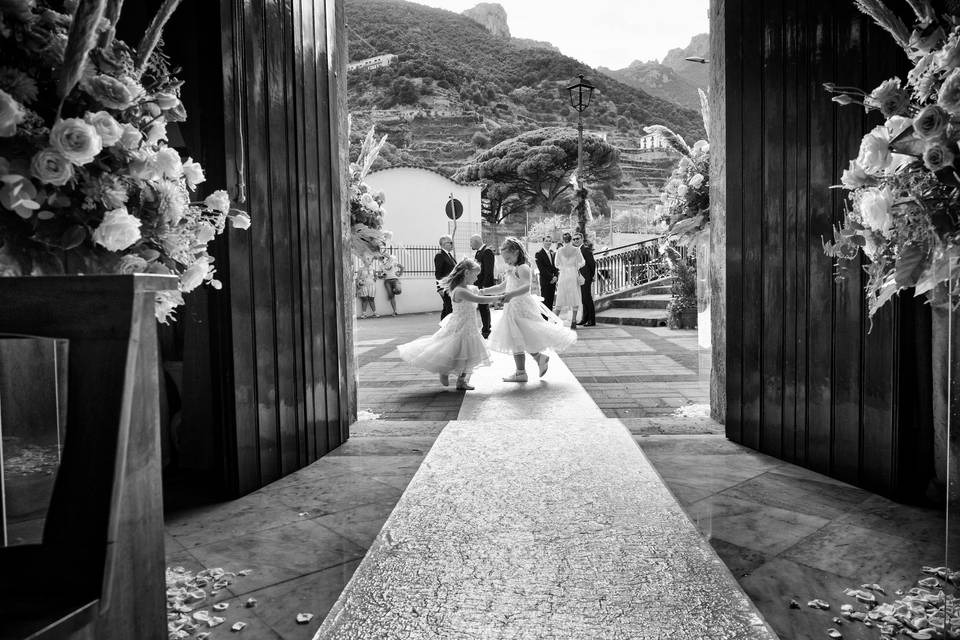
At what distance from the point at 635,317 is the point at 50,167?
472 inches

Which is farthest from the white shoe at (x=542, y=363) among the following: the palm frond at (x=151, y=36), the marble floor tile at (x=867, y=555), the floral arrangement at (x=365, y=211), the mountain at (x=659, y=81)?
the mountain at (x=659, y=81)

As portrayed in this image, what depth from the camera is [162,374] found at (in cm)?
346

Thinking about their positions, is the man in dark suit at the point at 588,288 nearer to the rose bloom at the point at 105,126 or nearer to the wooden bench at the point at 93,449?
the rose bloom at the point at 105,126

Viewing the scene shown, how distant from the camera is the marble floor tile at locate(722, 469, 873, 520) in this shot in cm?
297

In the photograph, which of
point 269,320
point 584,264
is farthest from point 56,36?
point 584,264

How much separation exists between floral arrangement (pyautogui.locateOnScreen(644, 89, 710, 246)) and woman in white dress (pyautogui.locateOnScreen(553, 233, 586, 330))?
650 centimetres

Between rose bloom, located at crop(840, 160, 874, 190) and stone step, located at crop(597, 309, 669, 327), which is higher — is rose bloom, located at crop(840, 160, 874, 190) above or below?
above

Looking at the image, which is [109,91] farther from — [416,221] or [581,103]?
[416,221]

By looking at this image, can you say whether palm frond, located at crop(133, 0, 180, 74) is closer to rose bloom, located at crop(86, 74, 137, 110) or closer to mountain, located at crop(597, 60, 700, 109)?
rose bloom, located at crop(86, 74, 137, 110)

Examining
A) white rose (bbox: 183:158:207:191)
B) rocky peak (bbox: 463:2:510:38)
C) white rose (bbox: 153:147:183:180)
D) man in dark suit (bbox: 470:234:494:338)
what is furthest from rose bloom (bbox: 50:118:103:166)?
rocky peak (bbox: 463:2:510:38)

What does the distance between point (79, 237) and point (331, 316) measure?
2.44 m

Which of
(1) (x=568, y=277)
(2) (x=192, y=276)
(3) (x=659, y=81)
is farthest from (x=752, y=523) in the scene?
(3) (x=659, y=81)

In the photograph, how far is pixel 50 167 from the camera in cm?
182

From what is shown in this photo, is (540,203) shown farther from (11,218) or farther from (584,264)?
(11,218)
